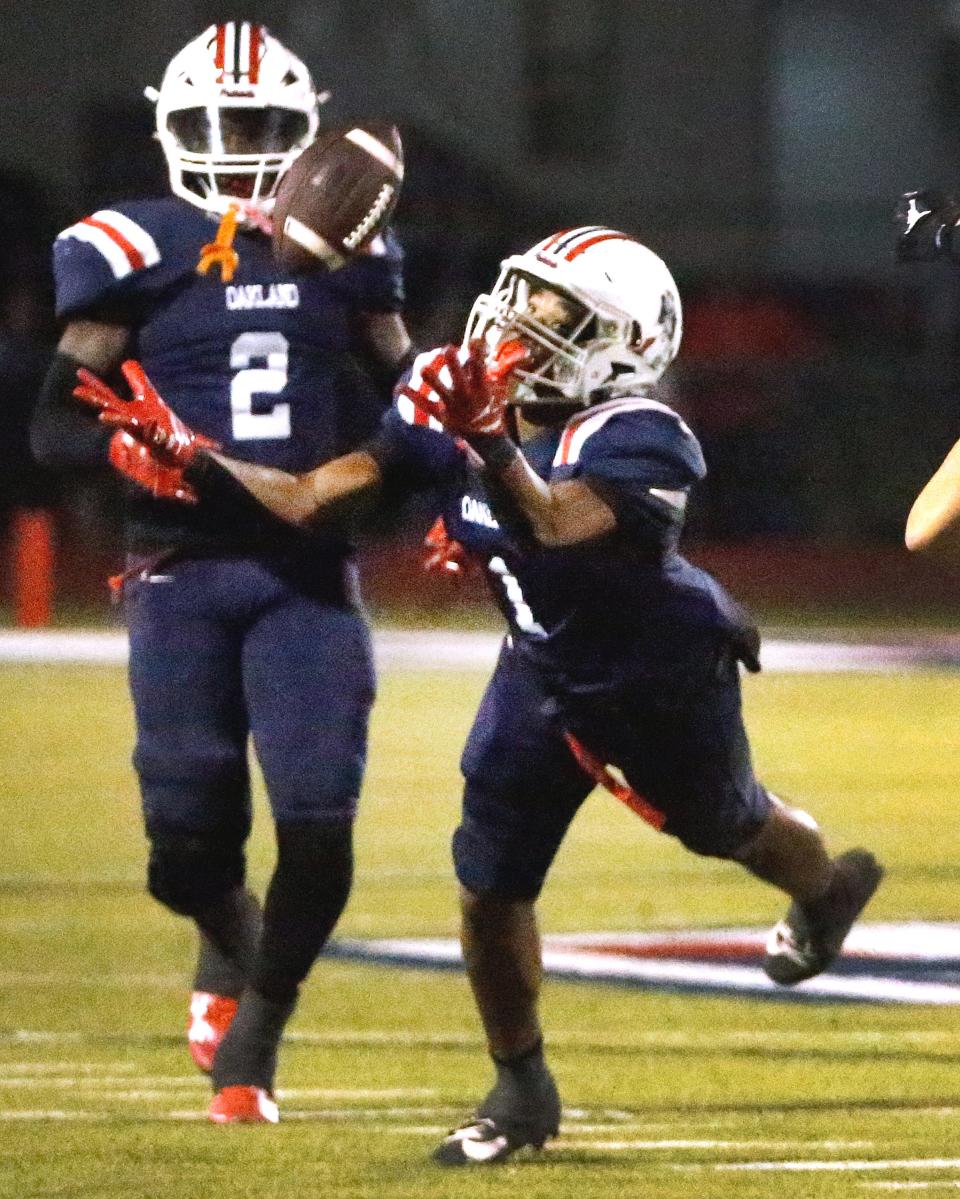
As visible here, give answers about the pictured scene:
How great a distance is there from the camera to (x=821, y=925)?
524cm

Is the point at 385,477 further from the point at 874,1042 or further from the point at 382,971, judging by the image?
the point at 382,971

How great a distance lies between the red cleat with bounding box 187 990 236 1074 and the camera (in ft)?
17.3

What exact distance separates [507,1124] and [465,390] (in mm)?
1229

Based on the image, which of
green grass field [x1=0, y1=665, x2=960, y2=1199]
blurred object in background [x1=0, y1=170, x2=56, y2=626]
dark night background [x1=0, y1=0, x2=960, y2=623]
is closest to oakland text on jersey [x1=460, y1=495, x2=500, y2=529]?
green grass field [x1=0, y1=665, x2=960, y2=1199]

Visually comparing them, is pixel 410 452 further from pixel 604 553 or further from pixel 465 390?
pixel 465 390

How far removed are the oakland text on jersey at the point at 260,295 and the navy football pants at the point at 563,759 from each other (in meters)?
0.76

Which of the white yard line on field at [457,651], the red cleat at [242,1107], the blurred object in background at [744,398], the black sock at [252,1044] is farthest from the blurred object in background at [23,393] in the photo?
the red cleat at [242,1107]

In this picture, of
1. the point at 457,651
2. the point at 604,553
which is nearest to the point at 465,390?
the point at 604,553

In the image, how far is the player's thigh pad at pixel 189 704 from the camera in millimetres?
5086

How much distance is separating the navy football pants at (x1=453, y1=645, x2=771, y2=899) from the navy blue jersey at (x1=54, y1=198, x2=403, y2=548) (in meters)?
0.60

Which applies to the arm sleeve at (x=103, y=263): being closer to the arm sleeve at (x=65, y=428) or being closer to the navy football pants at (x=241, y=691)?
the arm sleeve at (x=65, y=428)

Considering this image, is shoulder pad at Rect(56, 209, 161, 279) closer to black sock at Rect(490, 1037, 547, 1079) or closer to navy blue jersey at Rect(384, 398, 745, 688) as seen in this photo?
navy blue jersey at Rect(384, 398, 745, 688)

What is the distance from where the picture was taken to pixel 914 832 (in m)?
9.37

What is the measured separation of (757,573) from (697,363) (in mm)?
4583
